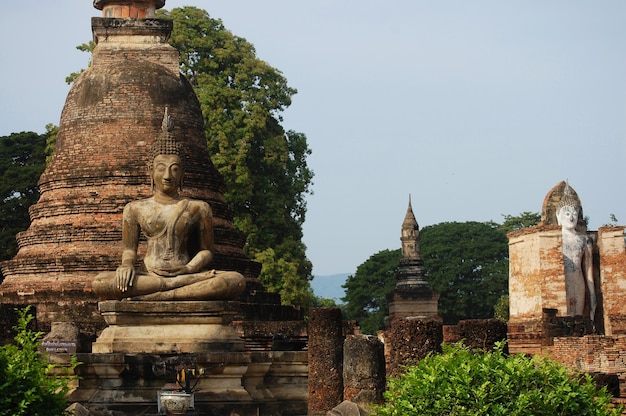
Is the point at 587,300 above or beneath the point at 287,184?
beneath

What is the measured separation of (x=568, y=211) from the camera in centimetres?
2014

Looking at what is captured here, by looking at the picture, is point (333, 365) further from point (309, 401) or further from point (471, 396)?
point (471, 396)

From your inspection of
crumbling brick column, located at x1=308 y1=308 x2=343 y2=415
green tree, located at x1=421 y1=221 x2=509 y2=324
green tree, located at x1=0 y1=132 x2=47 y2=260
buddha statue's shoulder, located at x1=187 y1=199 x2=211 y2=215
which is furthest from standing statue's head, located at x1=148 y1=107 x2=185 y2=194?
green tree, located at x1=421 y1=221 x2=509 y2=324

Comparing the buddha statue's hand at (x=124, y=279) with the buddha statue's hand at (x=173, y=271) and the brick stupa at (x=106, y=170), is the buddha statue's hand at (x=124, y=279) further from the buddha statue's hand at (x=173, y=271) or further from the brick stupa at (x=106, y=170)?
the brick stupa at (x=106, y=170)

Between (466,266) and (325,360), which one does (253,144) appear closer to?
(325,360)

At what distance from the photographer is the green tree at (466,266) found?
55969 millimetres

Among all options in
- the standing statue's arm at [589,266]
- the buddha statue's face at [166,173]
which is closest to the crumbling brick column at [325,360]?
the buddha statue's face at [166,173]

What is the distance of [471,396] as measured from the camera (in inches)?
328

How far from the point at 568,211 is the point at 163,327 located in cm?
898

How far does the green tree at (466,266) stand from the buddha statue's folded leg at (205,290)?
42068 mm

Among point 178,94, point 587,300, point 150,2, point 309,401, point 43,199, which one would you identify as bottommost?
point 309,401

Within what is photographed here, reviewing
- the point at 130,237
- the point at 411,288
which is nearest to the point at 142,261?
the point at 130,237

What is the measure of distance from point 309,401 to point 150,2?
12512mm

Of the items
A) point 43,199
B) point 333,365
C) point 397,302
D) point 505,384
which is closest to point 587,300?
point 333,365
